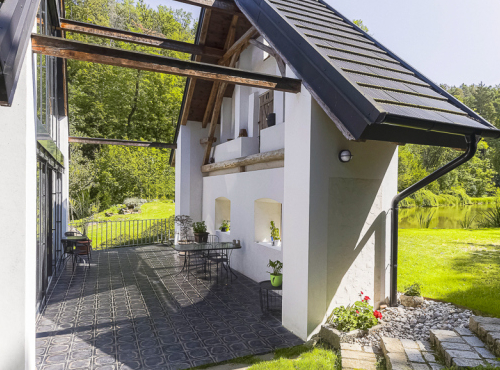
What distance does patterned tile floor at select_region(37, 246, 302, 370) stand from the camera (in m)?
4.23

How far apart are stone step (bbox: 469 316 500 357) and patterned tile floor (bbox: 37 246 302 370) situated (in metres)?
2.29

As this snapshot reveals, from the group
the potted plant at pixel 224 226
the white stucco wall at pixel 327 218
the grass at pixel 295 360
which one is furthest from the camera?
the potted plant at pixel 224 226

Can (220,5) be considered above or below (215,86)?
above

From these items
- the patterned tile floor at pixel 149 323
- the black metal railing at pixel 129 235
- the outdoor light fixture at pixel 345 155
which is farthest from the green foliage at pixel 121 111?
the outdoor light fixture at pixel 345 155

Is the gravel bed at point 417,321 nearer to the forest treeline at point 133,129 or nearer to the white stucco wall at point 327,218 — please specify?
the white stucco wall at point 327,218

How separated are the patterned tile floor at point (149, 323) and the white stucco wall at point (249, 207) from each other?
468mm

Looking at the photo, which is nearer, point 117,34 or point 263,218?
point 117,34

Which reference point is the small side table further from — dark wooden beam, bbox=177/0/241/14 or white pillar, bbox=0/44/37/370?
dark wooden beam, bbox=177/0/241/14

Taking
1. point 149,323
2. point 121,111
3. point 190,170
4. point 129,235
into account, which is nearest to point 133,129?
point 121,111

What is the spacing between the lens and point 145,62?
398 centimetres

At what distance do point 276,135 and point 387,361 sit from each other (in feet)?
15.8

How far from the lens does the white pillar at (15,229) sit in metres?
3.17

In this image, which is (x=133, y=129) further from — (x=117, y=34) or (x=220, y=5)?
(x=220, y=5)

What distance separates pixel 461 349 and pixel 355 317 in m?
1.26
